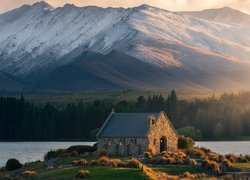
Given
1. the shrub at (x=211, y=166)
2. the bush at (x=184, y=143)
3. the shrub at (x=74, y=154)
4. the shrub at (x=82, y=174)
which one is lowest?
the shrub at (x=82, y=174)

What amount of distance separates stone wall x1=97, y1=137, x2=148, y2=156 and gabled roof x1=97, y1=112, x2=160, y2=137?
0.77 meters

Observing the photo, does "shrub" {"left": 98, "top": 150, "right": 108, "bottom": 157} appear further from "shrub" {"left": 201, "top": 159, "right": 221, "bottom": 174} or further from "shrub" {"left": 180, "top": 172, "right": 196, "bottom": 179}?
"shrub" {"left": 180, "top": 172, "right": 196, "bottom": 179}

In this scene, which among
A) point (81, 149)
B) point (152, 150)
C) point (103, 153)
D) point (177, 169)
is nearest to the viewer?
point (177, 169)

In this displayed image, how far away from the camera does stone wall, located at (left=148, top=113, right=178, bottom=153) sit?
115000 mm

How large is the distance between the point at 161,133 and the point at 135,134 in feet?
18.1

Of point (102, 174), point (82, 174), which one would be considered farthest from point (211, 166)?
point (82, 174)

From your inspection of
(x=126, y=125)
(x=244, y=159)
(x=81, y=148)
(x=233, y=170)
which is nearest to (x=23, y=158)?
(x=81, y=148)

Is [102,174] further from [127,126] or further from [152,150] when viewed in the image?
[127,126]

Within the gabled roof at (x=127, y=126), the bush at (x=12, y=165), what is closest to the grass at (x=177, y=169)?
the gabled roof at (x=127, y=126)

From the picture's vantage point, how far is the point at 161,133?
117 metres

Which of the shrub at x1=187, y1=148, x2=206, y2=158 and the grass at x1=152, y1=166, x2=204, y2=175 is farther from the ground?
the shrub at x1=187, y1=148, x2=206, y2=158

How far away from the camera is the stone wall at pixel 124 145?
11331 cm

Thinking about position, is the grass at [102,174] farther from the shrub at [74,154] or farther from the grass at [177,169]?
the shrub at [74,154]

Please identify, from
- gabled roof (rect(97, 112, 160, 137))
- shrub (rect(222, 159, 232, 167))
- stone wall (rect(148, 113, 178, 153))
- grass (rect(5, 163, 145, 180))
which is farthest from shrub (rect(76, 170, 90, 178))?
stone wall (rect(148, 113, 178, 153))
